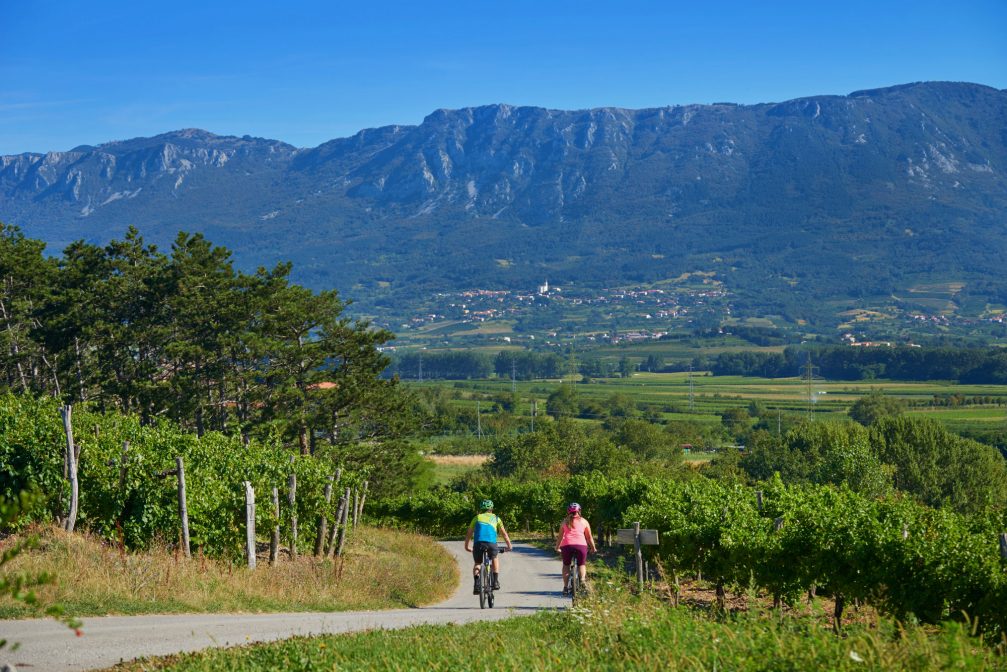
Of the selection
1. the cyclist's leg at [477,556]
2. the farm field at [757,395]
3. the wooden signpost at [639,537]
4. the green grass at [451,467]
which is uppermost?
the wooden signpost at [639,537]

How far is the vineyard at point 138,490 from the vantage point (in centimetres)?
1719

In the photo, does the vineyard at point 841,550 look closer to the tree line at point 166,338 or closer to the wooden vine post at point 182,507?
the wooden vine post at point 182,507

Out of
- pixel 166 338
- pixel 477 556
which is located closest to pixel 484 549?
pixel 477 556

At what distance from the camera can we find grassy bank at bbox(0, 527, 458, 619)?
11.8 metres

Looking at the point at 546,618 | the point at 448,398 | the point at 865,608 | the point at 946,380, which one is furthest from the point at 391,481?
the point at 946,380

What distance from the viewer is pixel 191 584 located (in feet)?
43.7

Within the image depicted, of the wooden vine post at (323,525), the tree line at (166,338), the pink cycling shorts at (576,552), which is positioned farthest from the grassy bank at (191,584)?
the tree line at (166,338)

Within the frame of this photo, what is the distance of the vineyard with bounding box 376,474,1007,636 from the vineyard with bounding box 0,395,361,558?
6667mm

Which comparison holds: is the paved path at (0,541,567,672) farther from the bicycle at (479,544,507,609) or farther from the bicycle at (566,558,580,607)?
the bicycle at (566,558,580,607)

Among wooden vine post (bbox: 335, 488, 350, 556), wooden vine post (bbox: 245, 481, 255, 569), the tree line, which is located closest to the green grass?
the tree line

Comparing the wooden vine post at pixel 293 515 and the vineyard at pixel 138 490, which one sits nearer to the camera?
the vineyard at pixel 138 490

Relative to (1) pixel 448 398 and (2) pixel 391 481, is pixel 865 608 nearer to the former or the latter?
(2) pixel 391 481

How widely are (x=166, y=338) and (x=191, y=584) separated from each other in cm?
3057

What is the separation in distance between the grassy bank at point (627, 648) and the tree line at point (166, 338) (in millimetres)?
29487
